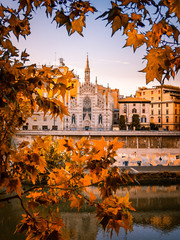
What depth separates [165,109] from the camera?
36.7 m

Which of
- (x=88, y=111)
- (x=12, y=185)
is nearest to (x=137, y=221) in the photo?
(x=12, y=185)

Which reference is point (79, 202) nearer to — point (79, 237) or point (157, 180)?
point (79, 237)

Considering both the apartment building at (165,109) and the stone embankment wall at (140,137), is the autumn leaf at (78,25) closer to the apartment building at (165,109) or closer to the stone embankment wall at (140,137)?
the stone embankment wall at (140,137)

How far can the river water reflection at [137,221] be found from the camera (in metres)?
7.39

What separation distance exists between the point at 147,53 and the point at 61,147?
2.74ft

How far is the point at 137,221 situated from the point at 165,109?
30.2m

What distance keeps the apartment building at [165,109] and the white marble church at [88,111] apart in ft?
31.7

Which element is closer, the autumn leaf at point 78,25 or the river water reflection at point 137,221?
the autumn leaf at point 78,25

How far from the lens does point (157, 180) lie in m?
15.7

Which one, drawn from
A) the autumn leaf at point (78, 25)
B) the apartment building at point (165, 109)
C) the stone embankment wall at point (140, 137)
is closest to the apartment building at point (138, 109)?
the apartment building at point (165, 109)

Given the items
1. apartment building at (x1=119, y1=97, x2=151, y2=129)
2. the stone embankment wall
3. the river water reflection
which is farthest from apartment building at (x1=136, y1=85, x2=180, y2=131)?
the river water reflection

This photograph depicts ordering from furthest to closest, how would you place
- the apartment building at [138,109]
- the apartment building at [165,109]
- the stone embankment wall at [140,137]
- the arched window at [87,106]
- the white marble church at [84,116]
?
the apartment building at [165,109] < the apartment building at [138,109] < the arched window at [87,106] < the white marble church at [84,116] < the stone embankment wall at [140,137]

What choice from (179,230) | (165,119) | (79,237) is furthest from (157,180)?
(165,119)

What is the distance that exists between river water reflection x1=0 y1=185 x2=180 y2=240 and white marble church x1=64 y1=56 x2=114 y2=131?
1910 centimetres
